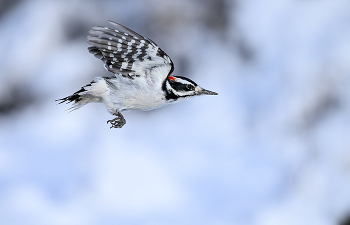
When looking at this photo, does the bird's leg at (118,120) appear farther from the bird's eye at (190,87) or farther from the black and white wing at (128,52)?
the bird's eye at (190,87)

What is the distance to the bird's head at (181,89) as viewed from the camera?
6.11ft

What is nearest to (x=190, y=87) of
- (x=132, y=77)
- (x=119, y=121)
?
(x=132, y=77)

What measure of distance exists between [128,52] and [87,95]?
0.35 meters

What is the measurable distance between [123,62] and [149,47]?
15 centimetres

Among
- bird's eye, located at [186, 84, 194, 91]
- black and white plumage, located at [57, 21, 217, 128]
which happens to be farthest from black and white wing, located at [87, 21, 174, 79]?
bird's eye, located at [186, 84, 194, 91]

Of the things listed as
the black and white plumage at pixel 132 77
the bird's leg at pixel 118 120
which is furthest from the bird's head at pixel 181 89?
the bird's leg at pixel 118 120

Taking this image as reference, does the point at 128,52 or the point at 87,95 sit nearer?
the point at 128,52

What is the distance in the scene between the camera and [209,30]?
12.0 feet

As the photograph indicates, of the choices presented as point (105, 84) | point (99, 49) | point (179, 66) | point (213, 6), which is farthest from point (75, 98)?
point (213, 6)

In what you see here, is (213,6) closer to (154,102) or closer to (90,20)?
(90,20)

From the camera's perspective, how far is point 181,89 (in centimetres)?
188

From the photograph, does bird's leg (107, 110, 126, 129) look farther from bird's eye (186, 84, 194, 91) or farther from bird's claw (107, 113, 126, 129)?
bird's eye (186, 84, 194, 91)

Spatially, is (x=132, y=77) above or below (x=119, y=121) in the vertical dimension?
above

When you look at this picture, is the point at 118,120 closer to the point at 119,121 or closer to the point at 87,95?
the point at 119,121
